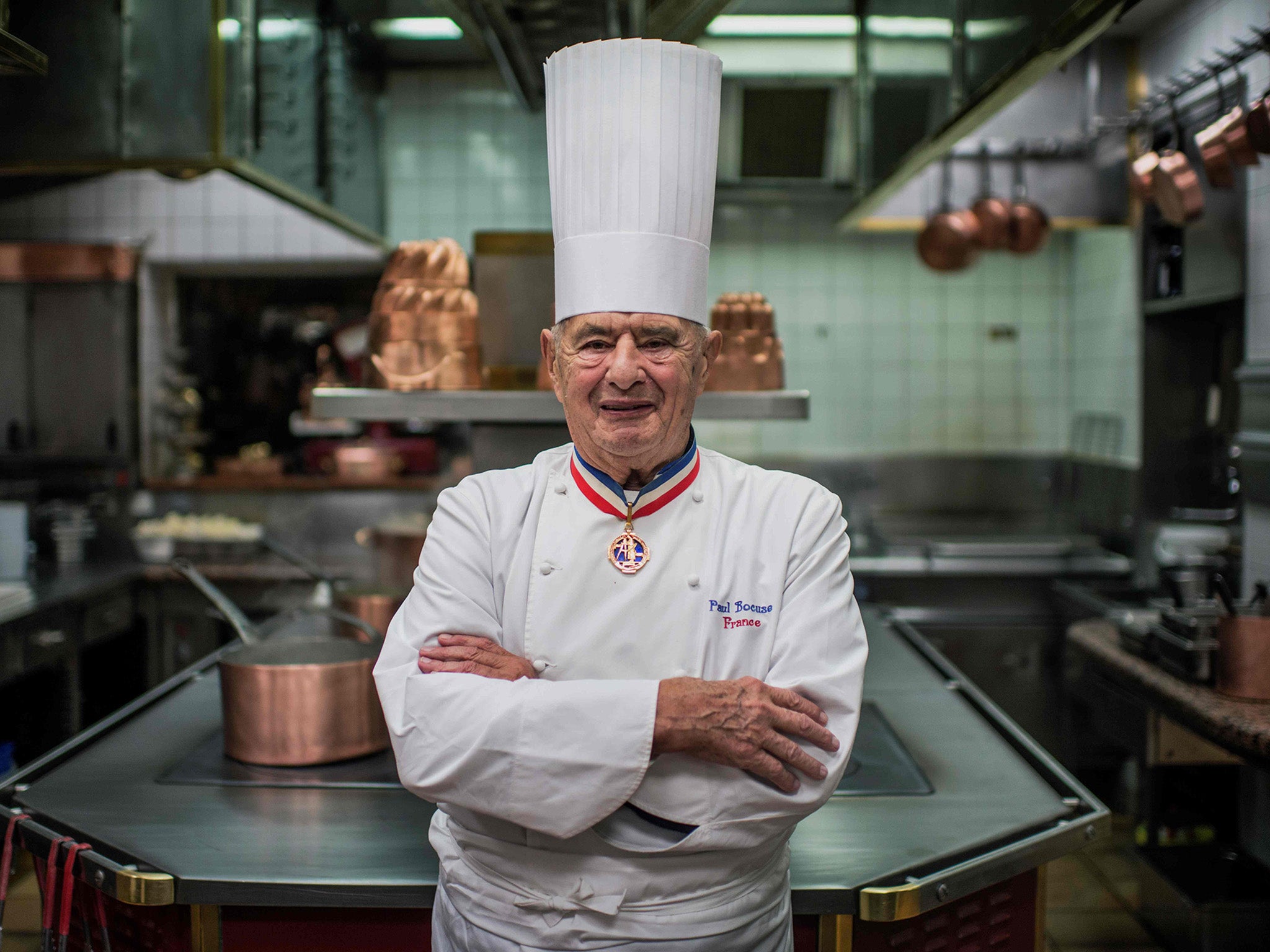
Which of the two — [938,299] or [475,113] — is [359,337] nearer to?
[475,113]

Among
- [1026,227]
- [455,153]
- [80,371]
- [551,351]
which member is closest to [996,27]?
[551,351]

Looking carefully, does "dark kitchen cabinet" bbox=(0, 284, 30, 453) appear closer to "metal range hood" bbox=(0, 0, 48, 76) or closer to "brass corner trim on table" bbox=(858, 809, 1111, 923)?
"metal range hood" bbox=(0, 0, 48, 76)

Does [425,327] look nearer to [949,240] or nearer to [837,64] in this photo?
[949,240]

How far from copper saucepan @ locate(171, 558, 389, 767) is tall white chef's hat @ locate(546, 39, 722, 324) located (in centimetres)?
83

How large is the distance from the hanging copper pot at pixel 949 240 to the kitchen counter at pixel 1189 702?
161 centimetres

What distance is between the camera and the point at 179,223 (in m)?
4.88

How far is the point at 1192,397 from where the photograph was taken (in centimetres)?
399

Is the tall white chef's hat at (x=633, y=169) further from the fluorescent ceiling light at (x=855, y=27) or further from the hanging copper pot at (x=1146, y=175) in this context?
the hanging copper pot at (x=1146, y=175)

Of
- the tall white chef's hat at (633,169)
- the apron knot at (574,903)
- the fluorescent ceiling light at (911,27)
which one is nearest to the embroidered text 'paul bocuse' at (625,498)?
the tall white chef's hat at (633,169)

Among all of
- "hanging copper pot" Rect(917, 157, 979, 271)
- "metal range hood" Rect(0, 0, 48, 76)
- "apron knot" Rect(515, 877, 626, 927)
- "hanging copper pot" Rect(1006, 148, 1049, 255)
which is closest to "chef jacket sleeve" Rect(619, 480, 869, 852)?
"apron knot" Rect(515, 877, 626, 927)

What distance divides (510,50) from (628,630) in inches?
59.4

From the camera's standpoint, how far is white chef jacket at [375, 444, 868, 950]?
3.92ft

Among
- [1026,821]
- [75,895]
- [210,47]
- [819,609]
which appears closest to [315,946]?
[75,895]

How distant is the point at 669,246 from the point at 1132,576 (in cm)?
338
